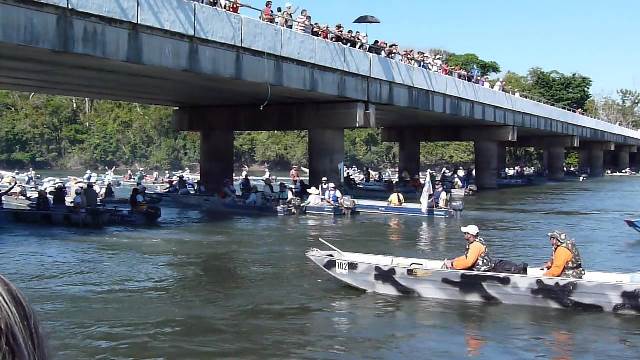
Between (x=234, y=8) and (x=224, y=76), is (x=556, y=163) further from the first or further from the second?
(x=224, y=76)

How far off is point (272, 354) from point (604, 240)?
19217 mm

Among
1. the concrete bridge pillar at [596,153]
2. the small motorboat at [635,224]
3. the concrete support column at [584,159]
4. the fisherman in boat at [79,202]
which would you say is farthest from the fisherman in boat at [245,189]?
the concrete support column at [584,159]

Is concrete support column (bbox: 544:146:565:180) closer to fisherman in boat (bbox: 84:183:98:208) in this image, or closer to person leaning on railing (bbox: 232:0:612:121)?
person leaning on railing (bbox: 232:0:612:121)

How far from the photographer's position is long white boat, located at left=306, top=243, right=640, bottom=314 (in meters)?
15.5

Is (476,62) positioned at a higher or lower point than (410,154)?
→ higher

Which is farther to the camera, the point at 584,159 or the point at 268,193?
the point at 584,159

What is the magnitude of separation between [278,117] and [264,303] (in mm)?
27666

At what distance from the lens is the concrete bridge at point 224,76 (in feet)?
76.6

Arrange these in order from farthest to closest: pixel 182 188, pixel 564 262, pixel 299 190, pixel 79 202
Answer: pixel 182 188
pixel 299 190
pixel 79 202
pixel 564 262

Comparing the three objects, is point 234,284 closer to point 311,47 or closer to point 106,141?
point 311,47

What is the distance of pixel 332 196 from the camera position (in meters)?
38.0

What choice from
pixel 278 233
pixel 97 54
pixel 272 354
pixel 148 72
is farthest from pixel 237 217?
pixel 272 354

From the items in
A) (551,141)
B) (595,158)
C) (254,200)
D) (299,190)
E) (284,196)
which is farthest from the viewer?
(595,158)

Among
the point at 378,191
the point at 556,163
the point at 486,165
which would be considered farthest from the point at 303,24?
the point at 556,163
